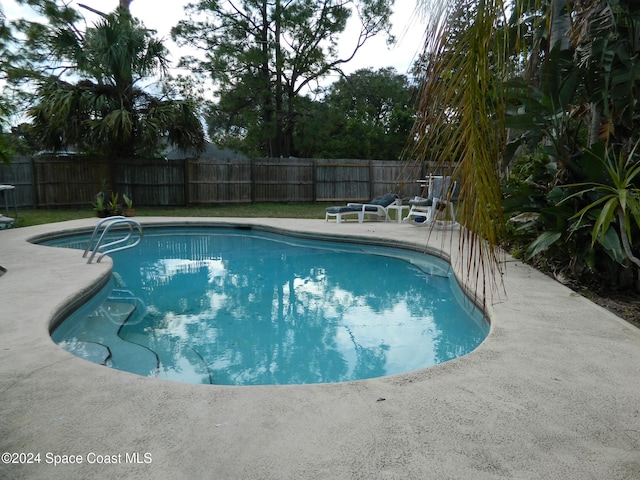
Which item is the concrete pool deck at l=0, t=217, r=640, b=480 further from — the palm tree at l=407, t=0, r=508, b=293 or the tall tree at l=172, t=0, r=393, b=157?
the tall tree at l=172, t=0, r=393, b=157

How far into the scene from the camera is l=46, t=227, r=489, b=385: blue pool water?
3502 millimetres

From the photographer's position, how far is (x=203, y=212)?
45.2 ft

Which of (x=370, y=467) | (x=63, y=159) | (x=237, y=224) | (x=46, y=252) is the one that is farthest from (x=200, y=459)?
(x=63, y=159)

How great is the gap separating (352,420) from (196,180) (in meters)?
14.0

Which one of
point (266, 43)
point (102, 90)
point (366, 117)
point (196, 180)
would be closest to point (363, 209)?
point (196, 180)

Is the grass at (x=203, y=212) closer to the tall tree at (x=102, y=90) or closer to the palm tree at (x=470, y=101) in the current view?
the tall tree at (x=102, y=90)

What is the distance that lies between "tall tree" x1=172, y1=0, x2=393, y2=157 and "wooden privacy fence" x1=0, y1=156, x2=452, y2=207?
197 centimetres

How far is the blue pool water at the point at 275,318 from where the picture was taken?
350cm

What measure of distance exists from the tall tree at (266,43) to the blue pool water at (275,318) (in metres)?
9.94

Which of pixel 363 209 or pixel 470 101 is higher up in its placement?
pixel 470 101

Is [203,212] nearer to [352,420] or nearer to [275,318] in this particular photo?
[275,318]

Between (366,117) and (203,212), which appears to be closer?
(203,212)

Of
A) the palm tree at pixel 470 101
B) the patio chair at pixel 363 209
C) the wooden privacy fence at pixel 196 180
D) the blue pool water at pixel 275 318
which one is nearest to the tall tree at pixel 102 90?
the wooden privacy fence at pixel 196 180

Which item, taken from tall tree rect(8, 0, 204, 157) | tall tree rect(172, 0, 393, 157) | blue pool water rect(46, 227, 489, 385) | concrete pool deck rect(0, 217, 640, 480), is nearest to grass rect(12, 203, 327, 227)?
tall tree rect(8, 0, 204, 157)
